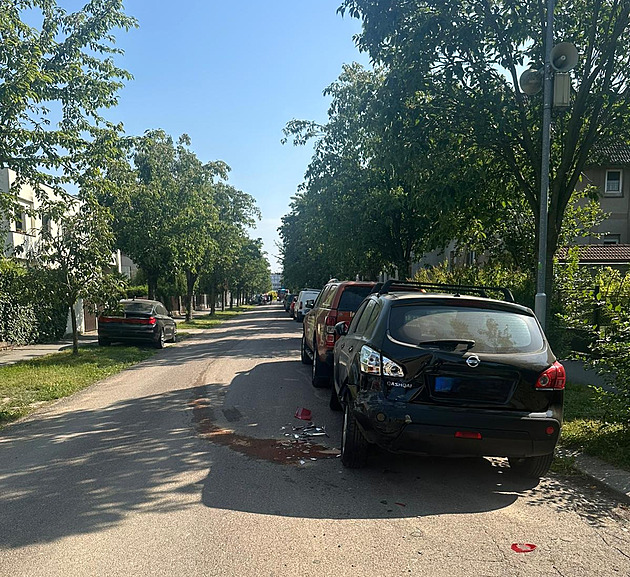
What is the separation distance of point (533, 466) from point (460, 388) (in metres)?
1.22

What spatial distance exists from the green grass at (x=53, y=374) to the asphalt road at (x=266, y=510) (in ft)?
6.00

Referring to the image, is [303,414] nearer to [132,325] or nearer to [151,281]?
[132,325]

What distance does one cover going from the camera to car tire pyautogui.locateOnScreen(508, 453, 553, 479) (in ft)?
17.7

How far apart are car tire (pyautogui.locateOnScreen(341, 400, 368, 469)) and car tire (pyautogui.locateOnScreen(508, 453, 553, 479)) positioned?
149 centimetres

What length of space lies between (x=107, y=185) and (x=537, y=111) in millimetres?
8521

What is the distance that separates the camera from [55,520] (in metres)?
4.47

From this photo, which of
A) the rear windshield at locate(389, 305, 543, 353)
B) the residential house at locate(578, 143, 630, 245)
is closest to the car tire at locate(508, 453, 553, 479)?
the rear windshield at locate(389, 305, 543, 353)

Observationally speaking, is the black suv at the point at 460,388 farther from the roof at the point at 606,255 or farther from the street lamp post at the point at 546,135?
the roof at the point at 606,255

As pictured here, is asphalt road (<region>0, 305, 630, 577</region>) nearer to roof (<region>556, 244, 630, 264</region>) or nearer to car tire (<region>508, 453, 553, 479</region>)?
car tire (<region>508, 453, 553, 479</region>)

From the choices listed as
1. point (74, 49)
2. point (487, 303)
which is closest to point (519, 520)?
point (487, 303)

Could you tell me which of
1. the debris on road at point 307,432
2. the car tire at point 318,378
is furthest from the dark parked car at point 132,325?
the debris on road at point 307,432

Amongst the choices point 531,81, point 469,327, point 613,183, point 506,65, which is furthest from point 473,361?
point 613,183

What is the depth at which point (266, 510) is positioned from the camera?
15.3ft

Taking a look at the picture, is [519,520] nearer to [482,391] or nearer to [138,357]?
[482,391]
